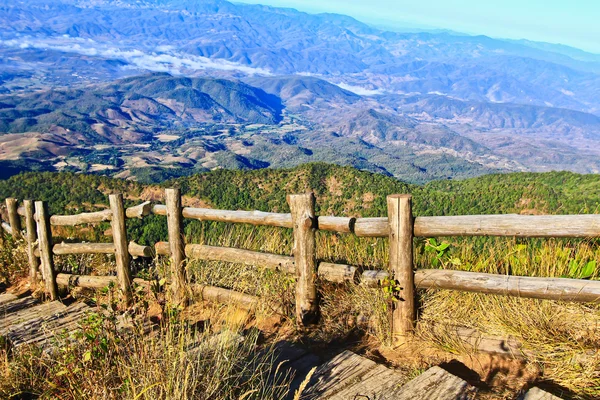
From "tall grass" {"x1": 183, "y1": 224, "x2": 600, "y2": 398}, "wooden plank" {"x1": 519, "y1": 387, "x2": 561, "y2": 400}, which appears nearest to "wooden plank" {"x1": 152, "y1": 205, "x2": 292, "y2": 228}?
"tall grass" {"x1": 183, "y1": 224, "x2": 600, "y2": 398}

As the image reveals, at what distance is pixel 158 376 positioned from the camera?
104 inches

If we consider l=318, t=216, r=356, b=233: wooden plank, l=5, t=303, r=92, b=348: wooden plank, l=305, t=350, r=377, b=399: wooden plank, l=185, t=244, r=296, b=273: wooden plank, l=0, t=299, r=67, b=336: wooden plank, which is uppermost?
l=318, t=216, r=356, b=233: wooden plank

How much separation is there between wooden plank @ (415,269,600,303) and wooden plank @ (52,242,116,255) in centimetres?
413

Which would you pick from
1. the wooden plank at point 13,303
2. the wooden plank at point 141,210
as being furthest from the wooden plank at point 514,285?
the wooden plank at point 13,303

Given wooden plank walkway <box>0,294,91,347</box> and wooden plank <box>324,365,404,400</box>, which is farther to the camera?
wooden plank walkway <box>0,294,91,347</box>

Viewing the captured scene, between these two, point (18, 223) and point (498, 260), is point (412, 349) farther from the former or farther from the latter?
Answer: point (18, 223)

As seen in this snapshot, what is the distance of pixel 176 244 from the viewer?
5.52 meters

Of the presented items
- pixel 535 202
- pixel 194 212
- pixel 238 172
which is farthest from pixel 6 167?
pixel 194 212

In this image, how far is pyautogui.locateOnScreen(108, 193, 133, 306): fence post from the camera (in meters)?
5.78

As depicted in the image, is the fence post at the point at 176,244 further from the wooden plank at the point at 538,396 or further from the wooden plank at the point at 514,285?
the wooden plank at the point at 538,396

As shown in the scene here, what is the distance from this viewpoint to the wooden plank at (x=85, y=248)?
6129mm

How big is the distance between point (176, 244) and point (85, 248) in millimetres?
1723

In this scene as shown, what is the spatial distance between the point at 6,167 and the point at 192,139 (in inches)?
3303

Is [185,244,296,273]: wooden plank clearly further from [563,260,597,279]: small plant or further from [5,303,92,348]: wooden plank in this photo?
[563,260,597,279]: small plant
